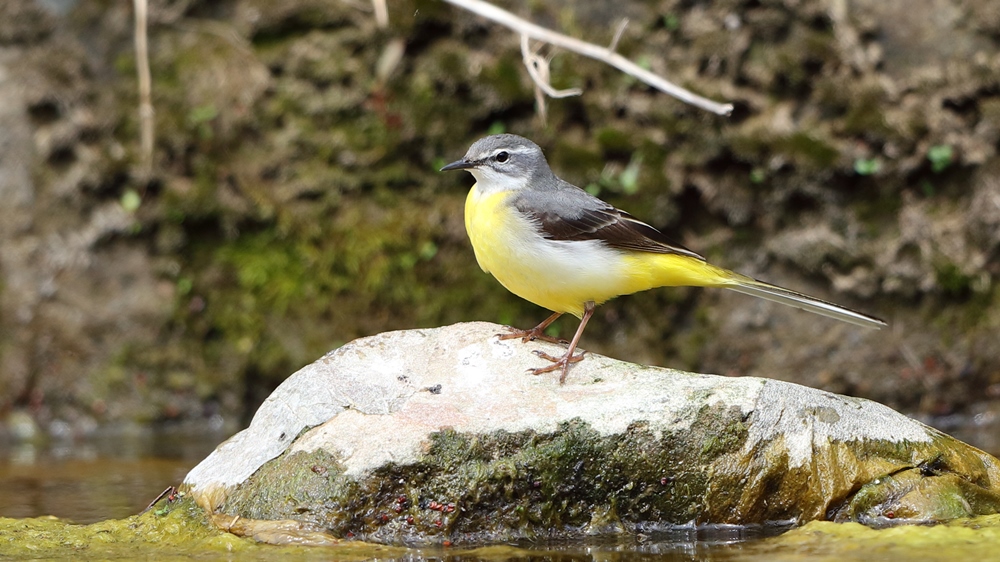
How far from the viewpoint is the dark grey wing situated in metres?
6.68

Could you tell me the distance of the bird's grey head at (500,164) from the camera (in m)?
7.04

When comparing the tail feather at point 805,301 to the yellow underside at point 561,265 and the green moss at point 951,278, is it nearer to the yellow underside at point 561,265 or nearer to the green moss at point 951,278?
the yellow underside at point 561,265

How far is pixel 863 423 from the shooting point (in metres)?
5.76

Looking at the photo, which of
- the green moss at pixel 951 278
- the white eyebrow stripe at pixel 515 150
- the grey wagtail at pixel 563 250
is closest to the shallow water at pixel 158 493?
the green moss at pixel 951 278

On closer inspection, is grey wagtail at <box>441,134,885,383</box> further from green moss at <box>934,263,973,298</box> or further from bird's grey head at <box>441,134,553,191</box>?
green moss at <box>934,263,973,298</box>

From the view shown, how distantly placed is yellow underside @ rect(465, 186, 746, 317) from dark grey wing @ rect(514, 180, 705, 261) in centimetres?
6

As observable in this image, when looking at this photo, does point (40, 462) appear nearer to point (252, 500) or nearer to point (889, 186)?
point (252, 500)

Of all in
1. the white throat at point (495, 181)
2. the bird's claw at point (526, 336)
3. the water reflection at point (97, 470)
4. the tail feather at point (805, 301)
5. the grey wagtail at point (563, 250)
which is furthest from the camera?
the white throat at point (495, 181)

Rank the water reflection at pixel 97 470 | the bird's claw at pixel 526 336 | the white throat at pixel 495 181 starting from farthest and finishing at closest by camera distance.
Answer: the white throat at pixel 495 181
the water reflection at pixel 97 470
the bird's claw at pixel 526 336

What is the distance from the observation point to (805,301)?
6.70m

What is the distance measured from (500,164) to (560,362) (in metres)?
1.64

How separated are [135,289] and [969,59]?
27.8ft

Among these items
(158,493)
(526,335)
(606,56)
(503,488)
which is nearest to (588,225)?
(526,335)

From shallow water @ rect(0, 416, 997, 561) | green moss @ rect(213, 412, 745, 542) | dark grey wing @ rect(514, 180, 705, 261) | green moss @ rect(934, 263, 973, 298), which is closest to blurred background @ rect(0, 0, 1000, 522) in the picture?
green moss @ rect(934, 263, 973, 298)
